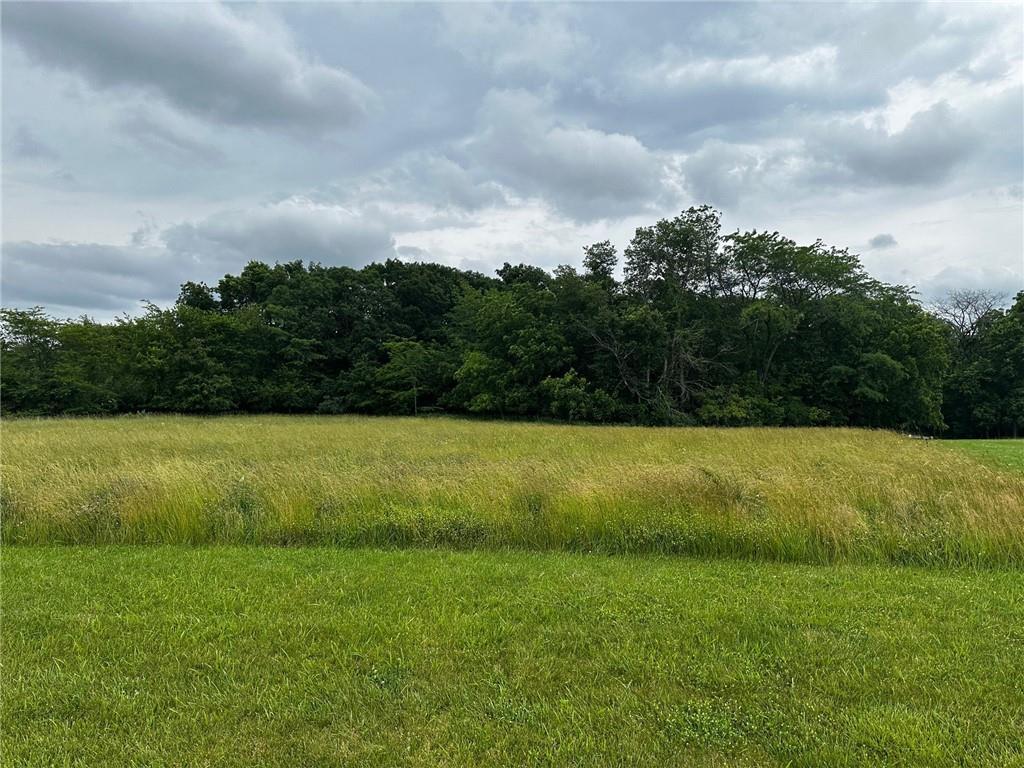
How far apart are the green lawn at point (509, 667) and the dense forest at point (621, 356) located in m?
34.1

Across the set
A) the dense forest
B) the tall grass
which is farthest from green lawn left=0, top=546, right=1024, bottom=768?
the dense forest

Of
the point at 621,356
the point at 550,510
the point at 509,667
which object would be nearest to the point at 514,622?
the point at 509,667

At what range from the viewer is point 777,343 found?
144 feet

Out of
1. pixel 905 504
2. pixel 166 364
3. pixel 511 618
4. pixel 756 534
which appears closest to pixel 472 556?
pixel 511 618

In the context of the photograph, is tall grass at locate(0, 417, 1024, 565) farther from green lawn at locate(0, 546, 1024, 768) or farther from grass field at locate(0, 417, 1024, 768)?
green lawn at locate(0, 546, 1024, 768)

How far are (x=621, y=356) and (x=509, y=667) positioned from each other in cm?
3978

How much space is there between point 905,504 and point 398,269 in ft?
181

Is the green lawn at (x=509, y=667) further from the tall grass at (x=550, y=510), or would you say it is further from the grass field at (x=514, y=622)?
the tall grass at (x=550, y=510)

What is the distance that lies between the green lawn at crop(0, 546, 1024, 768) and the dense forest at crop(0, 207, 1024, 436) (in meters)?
34.1

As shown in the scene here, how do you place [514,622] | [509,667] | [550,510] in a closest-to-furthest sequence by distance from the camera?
[509,667] → [514,622] → [550,510]

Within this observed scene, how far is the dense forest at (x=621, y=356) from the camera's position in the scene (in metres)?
41.2

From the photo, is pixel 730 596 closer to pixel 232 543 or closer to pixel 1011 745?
pixel 1011 745

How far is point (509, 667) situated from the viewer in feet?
11.2

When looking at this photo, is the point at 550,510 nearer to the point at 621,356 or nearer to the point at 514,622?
the point at 514,622
